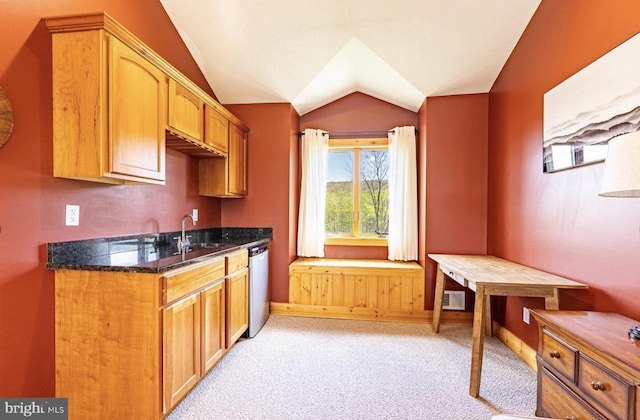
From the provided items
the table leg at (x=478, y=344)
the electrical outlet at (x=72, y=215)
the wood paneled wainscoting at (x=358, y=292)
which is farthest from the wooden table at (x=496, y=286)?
the electrical outlet at (x=72, y=215)

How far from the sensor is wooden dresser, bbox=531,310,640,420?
1020 mm

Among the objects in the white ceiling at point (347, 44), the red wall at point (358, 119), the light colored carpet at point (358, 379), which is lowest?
the light colored carpet at point (358, 379)

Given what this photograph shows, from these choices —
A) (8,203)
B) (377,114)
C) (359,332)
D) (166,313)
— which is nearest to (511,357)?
(359,332)

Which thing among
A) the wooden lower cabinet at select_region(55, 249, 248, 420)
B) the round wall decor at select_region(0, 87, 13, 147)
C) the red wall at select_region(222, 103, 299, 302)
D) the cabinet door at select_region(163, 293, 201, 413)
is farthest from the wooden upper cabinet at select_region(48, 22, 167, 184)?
the red wall at select_region(222, 103, 299, 302)

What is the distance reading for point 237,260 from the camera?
2.46m

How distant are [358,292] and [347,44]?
8.48 feet

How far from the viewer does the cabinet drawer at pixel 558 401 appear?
3.94 ft

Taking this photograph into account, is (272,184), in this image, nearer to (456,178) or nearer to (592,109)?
(456,178)

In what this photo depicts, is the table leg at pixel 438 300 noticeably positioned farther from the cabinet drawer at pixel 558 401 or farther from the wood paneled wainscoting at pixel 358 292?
the cabinet drawer at pixel 558 401

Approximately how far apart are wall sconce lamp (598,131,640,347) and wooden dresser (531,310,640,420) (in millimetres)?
147

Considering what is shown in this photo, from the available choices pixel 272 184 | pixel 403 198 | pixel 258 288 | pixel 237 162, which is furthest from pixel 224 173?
pixel 403 198

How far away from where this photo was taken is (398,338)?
2.75 meters

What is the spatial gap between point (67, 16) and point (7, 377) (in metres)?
1.86

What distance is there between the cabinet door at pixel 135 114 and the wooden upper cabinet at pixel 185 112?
0.09 m
